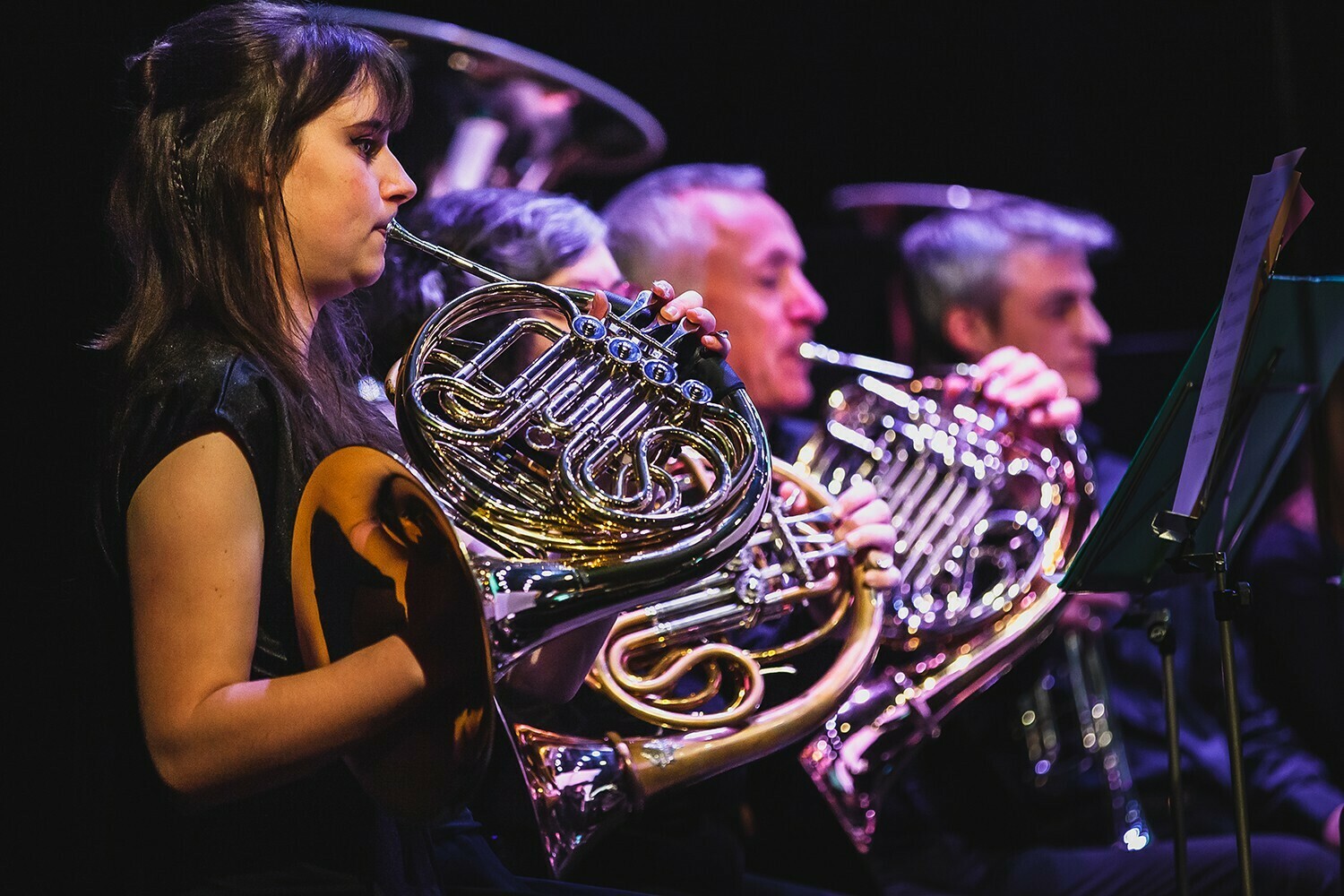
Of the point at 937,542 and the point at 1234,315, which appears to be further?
the point at 937,542

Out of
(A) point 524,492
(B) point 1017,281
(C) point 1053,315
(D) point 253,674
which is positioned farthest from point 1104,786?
(D) point 253,674

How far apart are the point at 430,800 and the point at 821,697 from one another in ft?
2.43

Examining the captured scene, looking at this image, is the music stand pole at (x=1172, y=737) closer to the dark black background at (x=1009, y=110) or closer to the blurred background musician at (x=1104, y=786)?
the blurred background musician at (x=1104, y=786)

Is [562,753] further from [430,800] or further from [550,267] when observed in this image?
[550,267]

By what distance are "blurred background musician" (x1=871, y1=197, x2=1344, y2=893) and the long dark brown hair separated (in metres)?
1.65

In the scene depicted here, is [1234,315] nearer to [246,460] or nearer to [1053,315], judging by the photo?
[246,460]

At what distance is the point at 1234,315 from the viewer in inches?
58.5

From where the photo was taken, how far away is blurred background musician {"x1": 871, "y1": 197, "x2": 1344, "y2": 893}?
2461mm

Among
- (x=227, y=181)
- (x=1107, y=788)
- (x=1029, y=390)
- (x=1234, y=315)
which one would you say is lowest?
(x=1107, y=788)

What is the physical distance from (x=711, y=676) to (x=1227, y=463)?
791 millimetres

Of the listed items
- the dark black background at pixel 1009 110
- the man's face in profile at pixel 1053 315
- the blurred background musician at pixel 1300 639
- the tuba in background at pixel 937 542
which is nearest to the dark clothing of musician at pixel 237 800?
the tuba in background at pixel 937 542

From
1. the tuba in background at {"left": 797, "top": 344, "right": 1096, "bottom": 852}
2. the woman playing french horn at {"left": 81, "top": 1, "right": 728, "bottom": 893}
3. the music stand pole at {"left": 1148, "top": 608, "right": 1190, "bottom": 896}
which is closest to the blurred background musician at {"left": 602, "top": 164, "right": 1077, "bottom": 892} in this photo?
the tuba in background at {"left": 797, "top": 344, "right": 1096, "bottom": 852}

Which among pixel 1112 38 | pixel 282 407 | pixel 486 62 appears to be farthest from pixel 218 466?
pixel 1112 38

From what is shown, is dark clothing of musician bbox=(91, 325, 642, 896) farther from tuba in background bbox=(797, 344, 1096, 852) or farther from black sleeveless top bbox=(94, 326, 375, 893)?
tuba in background bbox=(797, 344, 1096, 852)
